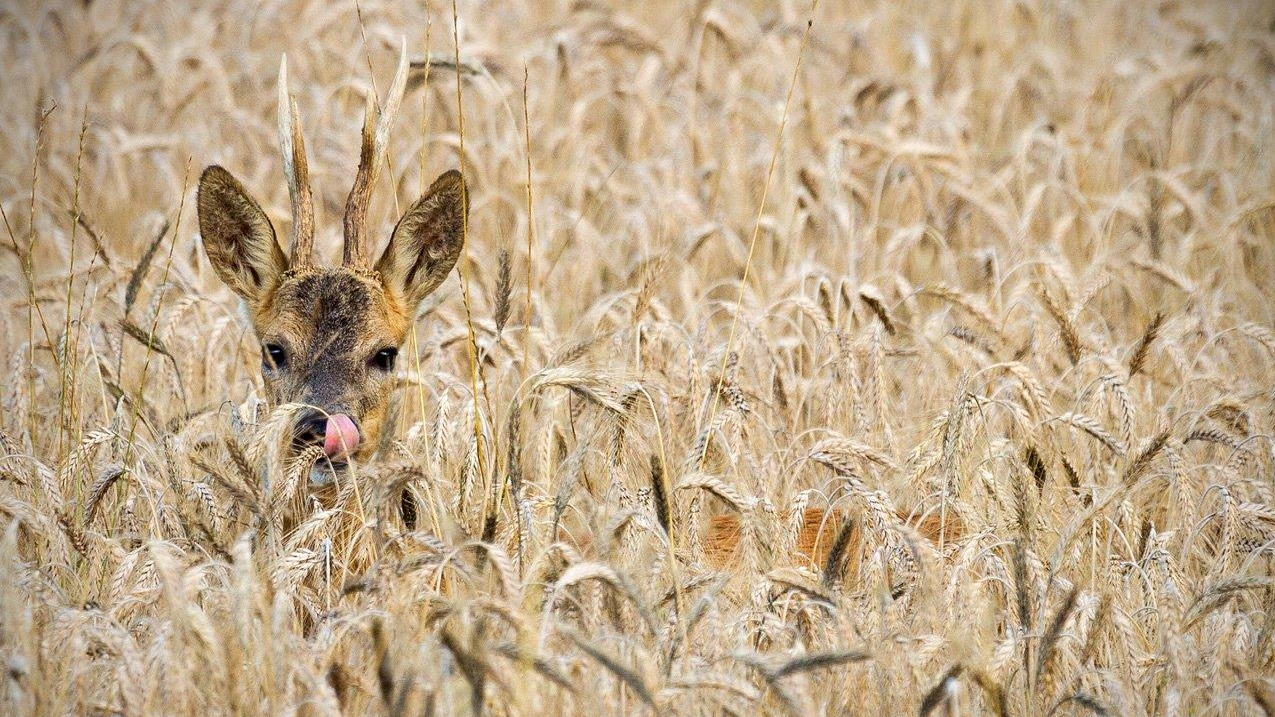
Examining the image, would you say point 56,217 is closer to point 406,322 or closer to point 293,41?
point 293,41

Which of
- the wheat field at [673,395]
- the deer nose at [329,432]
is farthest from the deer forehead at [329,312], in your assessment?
the deer nose at [329,432]

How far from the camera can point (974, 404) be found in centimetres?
449

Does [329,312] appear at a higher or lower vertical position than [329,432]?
higher

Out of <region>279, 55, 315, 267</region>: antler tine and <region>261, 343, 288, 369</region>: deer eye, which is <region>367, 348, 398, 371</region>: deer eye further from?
<region>279, 55, 315, 267</region>: antler tine

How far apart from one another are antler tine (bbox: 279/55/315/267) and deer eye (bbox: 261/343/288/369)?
0.33 metres

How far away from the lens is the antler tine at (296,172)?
4477 millimetres

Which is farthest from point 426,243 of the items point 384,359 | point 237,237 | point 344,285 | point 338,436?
point 338,436

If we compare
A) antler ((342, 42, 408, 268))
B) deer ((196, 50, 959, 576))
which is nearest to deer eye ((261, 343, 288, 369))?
deer ((196, 50, 959, 576))

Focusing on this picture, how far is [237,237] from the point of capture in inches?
190

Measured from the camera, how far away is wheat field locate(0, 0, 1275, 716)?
321 centimetres

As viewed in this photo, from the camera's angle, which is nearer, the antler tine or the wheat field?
the wheat field

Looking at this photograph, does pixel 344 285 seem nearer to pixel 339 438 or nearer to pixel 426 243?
pixel 426 243

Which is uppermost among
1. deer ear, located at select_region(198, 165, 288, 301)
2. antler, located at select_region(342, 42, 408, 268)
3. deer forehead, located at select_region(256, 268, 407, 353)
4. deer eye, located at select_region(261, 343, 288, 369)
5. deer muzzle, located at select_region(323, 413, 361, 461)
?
antler, located at select_region(342, 42, 408, 268)

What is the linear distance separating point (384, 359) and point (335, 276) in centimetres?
34
